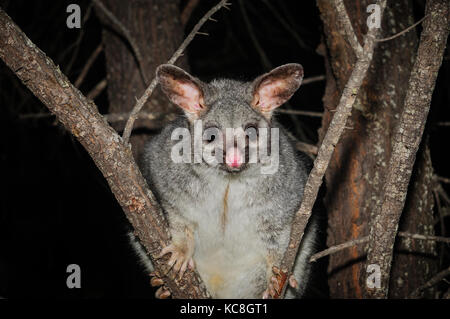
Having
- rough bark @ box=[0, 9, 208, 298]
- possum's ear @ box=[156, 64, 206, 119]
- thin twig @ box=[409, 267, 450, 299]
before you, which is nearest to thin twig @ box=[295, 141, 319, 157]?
possum's ear @ box=[156, 64, 206, 119]

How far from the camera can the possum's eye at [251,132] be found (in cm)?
290

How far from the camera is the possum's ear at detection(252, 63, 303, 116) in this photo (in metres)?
2.75

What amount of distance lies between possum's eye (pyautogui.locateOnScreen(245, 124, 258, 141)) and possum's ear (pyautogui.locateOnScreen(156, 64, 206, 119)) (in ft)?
1.07

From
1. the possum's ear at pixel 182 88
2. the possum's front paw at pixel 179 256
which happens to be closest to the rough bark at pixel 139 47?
the possum's ear at pixel 182 88

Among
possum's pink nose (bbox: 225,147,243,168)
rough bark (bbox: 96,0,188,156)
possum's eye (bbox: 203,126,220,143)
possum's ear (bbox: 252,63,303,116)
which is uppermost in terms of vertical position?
rough bark (bbox: 96,0,188,156)

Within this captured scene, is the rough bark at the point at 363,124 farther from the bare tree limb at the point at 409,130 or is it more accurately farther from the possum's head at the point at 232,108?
the bare tree limb at the point at 409,130

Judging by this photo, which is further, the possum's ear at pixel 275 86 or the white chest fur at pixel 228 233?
the white chest fur at pixel 228 233

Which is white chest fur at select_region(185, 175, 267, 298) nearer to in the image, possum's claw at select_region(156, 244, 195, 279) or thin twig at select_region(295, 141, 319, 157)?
possum's claw at select_region(156, 244, 195, 279)

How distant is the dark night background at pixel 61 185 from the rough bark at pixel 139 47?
2.40 feet

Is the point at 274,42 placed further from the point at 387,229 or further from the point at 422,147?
the point at 387,229

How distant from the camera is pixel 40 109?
445 cm

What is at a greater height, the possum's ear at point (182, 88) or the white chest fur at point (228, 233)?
the possum's ear at point (182, 88)
